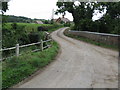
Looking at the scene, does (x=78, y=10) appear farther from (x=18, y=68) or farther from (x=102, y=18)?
(x=18, y=68)

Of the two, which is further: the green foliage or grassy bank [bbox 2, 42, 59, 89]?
the green foliage

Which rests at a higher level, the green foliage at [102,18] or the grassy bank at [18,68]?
the green foliage at [102,18]

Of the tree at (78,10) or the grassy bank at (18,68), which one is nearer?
the grassy bank at (18,68)

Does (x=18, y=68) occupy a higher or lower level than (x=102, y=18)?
lower

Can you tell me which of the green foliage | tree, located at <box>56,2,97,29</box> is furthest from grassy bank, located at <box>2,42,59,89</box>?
tree, located at <box>56,2,97,29</box>

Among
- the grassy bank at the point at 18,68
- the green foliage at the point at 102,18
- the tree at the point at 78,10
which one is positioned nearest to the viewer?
the grassy bank at the point at 18,68

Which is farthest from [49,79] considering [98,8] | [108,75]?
[98,8]

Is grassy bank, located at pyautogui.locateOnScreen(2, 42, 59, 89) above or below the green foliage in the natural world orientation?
below

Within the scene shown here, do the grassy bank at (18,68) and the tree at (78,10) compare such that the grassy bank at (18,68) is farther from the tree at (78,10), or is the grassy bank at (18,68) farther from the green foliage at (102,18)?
the tree at (78,10)

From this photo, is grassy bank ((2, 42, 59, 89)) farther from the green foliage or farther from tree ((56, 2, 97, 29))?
tree ((56, 2, 97, 29))

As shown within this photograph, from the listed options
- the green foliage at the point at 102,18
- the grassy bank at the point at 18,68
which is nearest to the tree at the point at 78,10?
the green foliage at the point at 102,18

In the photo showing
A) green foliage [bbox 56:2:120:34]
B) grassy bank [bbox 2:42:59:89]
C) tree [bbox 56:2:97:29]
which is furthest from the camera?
tree [bbox 56:2:97:29]

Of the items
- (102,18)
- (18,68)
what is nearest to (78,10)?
(102,18)

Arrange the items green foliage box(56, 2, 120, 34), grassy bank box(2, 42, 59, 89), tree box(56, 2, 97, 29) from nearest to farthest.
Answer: grassy bank box(2, 42, 59, 89) < green foliage box(56, 2, 120, 34) < tree box(56, 2, 97, 29)
